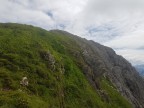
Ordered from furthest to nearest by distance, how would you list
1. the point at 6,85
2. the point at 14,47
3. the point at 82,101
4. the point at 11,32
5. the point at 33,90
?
the point at 11,32, the point at 14,47, the point at 82,101, the point at 33,90, the point at 6,85

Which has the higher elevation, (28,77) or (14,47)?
(14,47)

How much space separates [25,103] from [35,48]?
49958 millimetres

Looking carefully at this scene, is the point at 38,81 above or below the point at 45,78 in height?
below

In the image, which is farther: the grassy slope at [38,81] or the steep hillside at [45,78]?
the steep hillside at [45,78]

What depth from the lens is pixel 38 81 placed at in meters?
94.2

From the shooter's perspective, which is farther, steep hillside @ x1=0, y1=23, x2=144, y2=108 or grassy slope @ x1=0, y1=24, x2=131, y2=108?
steep hillside @ x1=0, y1=23, x2=144, y2=108

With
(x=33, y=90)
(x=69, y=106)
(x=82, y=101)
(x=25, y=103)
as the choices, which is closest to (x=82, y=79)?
(x=82, y=101)

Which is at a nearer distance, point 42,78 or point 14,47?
point 42,78

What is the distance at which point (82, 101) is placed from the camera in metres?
104

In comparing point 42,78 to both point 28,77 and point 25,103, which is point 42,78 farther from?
point 25,103

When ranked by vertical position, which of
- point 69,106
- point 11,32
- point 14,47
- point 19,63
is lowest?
point 69,106

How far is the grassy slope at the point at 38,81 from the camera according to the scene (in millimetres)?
78000

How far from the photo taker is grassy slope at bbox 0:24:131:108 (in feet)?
256

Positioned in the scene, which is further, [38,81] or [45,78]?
[45,78]
